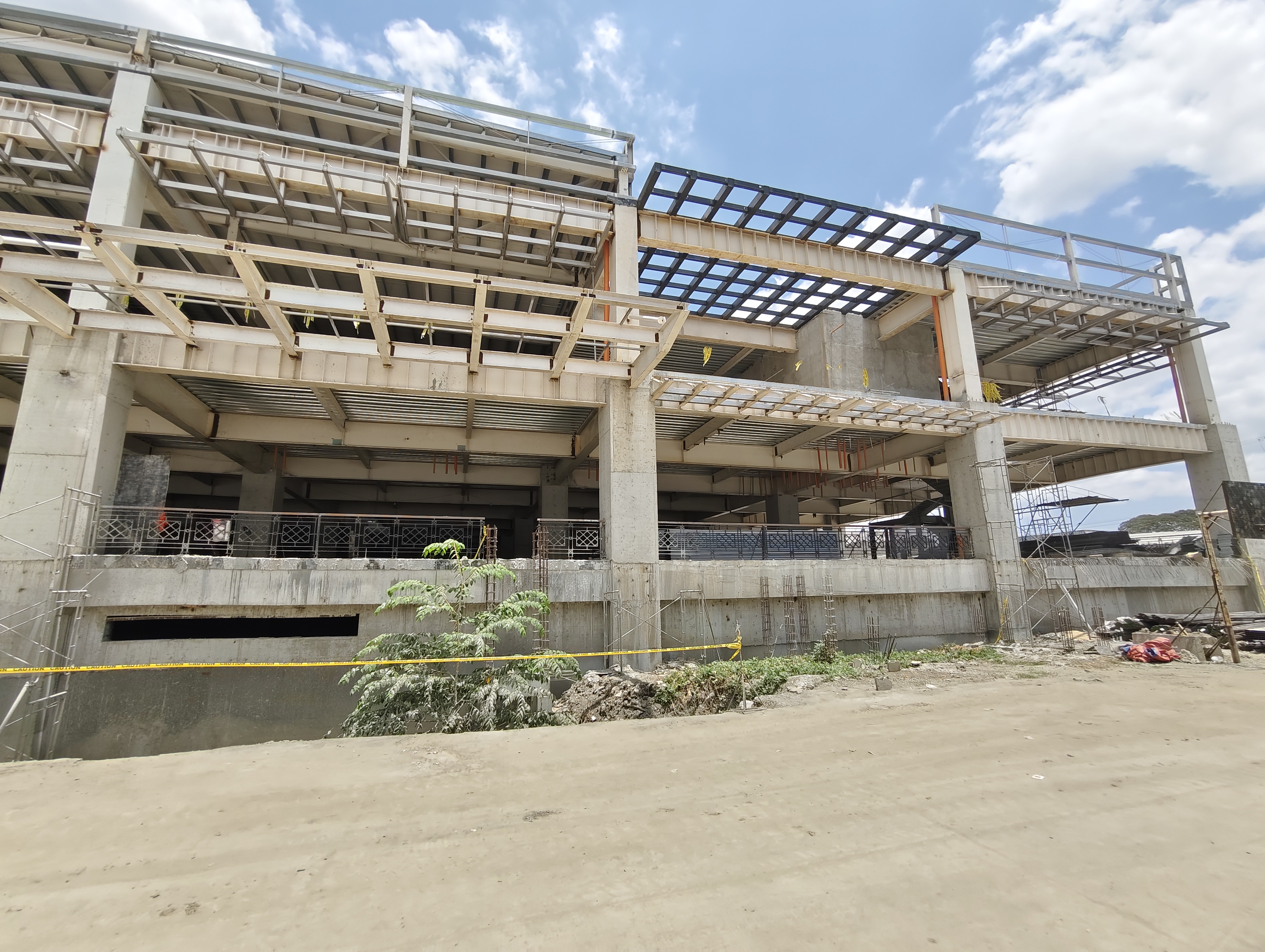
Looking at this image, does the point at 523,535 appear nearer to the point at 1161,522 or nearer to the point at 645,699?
the point at 645,699

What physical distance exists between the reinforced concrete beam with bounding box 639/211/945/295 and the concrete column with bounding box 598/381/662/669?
537 centimetres

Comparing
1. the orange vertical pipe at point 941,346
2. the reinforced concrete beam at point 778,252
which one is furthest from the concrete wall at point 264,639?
the orange vertical pipe at point 941,346

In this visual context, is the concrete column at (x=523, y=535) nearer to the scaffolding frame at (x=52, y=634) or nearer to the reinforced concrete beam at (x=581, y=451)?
the reinforced concrete beam at (x=581, y=451)

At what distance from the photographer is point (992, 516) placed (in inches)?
Answer: 714

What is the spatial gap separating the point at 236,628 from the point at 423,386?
7058 millimetres

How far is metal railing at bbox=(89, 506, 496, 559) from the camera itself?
12.3 meters

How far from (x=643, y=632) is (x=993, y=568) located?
12.1 meters

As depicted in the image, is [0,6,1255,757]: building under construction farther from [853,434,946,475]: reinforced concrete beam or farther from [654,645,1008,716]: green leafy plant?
[654,645,1008,716]: green leafy plant

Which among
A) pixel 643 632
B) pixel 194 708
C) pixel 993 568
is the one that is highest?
pixel 993 568

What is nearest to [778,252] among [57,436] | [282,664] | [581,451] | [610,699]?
[581,451]

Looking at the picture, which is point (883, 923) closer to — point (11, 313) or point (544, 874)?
point (544, 874)

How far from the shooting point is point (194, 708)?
10773 millimetres

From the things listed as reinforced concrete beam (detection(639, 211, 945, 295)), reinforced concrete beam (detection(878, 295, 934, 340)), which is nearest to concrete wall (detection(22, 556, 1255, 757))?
reinforced concrete beam (detection(639, 211, 945, 295))

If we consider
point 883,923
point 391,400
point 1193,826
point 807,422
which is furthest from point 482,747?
point 807,422
